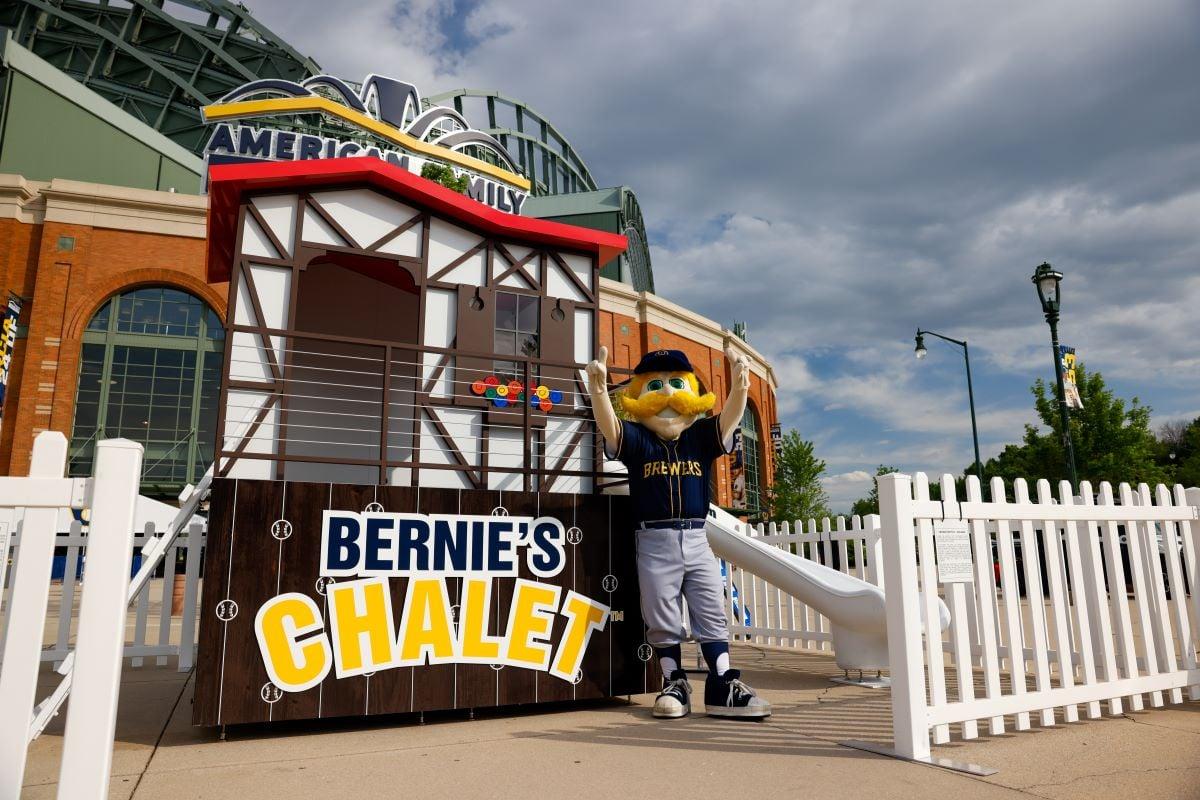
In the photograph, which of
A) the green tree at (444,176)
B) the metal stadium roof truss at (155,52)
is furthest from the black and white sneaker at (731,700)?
the metal stadium roof truss at (155,52)

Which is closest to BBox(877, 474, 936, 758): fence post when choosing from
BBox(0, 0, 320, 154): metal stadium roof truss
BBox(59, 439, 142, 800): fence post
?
BBox(59, 439, 142, 800): fence post

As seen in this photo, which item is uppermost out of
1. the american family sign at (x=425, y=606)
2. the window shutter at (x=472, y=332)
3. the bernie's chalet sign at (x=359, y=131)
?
the bernie's chalet sign at (x=359, y=131)

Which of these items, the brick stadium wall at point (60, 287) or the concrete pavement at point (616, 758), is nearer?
the concrete pavement at point (616, 758)

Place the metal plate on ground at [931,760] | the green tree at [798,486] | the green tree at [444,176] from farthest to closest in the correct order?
the green tree at [798,486]
the green tree at [444,176]
the metal plate on ground at [931,760]

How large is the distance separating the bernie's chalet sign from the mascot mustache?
15.2m

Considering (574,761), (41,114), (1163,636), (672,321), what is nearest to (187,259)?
(41,114)

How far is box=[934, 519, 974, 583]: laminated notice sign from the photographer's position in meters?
4.28

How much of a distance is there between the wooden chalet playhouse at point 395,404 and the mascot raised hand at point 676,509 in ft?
1.54

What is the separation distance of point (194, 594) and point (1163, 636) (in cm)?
807

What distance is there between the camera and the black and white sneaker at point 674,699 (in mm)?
5301

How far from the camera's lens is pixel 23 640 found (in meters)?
2.58

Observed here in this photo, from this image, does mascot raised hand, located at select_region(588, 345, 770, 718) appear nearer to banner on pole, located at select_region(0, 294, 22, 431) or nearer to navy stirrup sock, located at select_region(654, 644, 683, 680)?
navy stirrup sock, located at select_region(654, 644, 683, 680)

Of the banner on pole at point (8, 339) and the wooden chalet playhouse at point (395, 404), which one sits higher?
the banner on pole at point (8, 339)

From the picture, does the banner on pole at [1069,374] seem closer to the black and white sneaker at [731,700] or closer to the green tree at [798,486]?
the black and white sneaker at [731,700]
